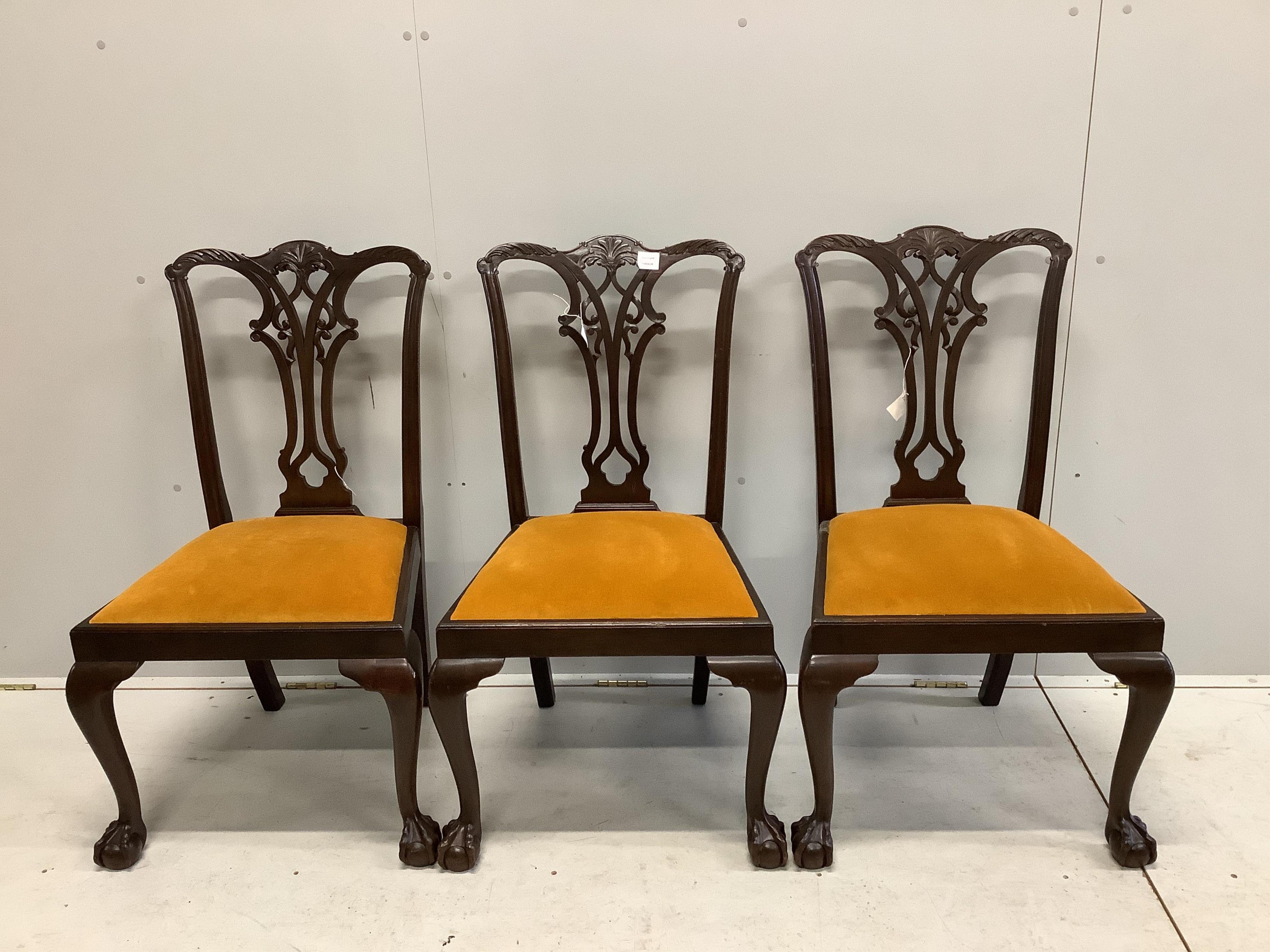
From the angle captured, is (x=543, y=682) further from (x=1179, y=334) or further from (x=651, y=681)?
(x=1179, y=334)

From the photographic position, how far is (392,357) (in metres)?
1.78

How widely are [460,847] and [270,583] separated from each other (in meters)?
0.57

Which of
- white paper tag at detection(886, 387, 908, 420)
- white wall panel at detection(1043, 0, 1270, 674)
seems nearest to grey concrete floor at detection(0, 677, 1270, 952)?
white wall panel at detection(1043, 0, 1270, 674)

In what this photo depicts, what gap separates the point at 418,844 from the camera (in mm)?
1355

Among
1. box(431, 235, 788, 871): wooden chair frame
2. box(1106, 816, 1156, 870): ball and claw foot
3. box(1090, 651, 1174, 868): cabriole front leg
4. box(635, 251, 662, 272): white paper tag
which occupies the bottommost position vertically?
box(1106, 816, 1156, 870): ball and claw foot

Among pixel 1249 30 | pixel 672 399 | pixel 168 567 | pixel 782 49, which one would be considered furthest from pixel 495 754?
pixel 1249 30

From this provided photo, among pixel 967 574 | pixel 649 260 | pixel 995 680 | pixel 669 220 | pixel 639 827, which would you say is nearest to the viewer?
pixel 967 574

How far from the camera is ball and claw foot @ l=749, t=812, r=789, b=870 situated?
1329 mm

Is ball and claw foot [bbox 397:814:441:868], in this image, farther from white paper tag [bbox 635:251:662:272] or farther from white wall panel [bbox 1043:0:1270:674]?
white wall panel [bbox 1043:0:1270:674]

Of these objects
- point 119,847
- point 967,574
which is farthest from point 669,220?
point 119,847

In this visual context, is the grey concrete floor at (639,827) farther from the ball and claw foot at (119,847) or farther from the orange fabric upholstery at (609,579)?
the orange fabric upholstery at (609,579)

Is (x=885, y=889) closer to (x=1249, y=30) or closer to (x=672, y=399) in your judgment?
(x=672, y=399)

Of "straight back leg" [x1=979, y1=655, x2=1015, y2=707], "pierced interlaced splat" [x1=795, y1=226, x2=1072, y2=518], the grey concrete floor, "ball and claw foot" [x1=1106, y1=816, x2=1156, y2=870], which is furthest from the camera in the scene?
"straight back leg" [x1=979, y1=655, x2=1015, y2=707]

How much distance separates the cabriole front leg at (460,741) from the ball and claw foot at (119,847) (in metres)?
0.54
